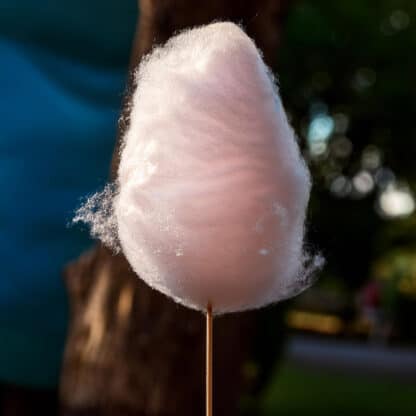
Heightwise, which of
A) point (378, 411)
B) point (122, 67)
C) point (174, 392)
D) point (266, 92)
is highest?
point (122, 67)

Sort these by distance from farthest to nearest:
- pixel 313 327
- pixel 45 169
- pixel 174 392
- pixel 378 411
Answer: pixel 313 327 → pixel 378 411 → pixel 45 169 → pixel 174 392

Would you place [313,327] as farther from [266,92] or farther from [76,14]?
[266,92]

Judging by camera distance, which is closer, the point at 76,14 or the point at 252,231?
the point at 252,231

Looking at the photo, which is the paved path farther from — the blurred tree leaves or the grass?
the blurred tree leaves

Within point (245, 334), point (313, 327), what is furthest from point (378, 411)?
point (313, 327)

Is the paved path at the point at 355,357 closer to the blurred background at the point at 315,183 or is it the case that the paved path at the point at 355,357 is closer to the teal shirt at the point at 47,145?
the blurred background at the point at 315,183

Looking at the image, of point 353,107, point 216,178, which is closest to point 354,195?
point 353,107

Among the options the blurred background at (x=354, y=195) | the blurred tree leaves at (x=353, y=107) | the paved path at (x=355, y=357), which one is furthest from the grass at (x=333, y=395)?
the blurred tree leaves at (x=353, y=107)
